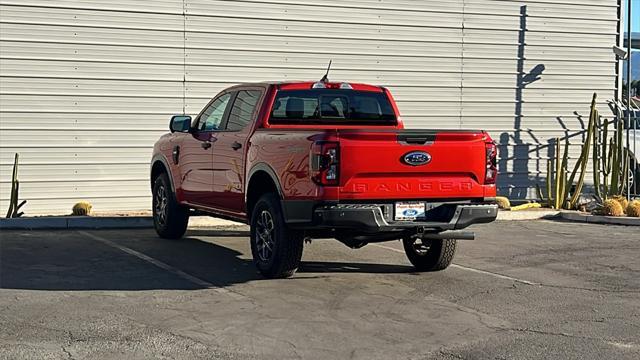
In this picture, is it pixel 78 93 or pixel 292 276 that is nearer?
pixel 292 276

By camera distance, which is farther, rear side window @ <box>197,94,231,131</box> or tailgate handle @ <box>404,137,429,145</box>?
rear side window @ <box>197,94,231,131</box>

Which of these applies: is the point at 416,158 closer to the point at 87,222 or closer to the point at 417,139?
the point at 417,139

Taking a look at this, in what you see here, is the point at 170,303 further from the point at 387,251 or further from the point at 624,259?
the point at 624,259

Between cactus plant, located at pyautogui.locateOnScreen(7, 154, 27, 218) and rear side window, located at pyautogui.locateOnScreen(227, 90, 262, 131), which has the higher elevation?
rear side window, located at pyautogui.locateOnScreen(227, 90, 262, 131)

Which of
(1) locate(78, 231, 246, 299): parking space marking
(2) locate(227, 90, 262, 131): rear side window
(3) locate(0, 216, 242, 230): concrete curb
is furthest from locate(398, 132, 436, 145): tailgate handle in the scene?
(3) locate(0, 216, 242, 230): concrete curb

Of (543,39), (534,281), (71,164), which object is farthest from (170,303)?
(543,39)

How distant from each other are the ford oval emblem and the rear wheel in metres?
1.30

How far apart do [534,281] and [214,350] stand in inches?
156

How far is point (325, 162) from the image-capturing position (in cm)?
769

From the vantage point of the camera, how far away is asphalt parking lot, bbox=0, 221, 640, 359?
20.0ft

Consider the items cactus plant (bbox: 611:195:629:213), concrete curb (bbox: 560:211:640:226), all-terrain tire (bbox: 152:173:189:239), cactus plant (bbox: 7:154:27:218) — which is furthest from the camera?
cactus plant (bbox: 611:195:629:213)

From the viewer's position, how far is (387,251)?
10.9 metres

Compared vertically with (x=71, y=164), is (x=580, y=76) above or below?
above

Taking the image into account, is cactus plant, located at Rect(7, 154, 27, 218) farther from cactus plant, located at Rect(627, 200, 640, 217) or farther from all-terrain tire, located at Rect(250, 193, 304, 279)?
cactus plant, located at Rect(627, 200, 640, 217)
